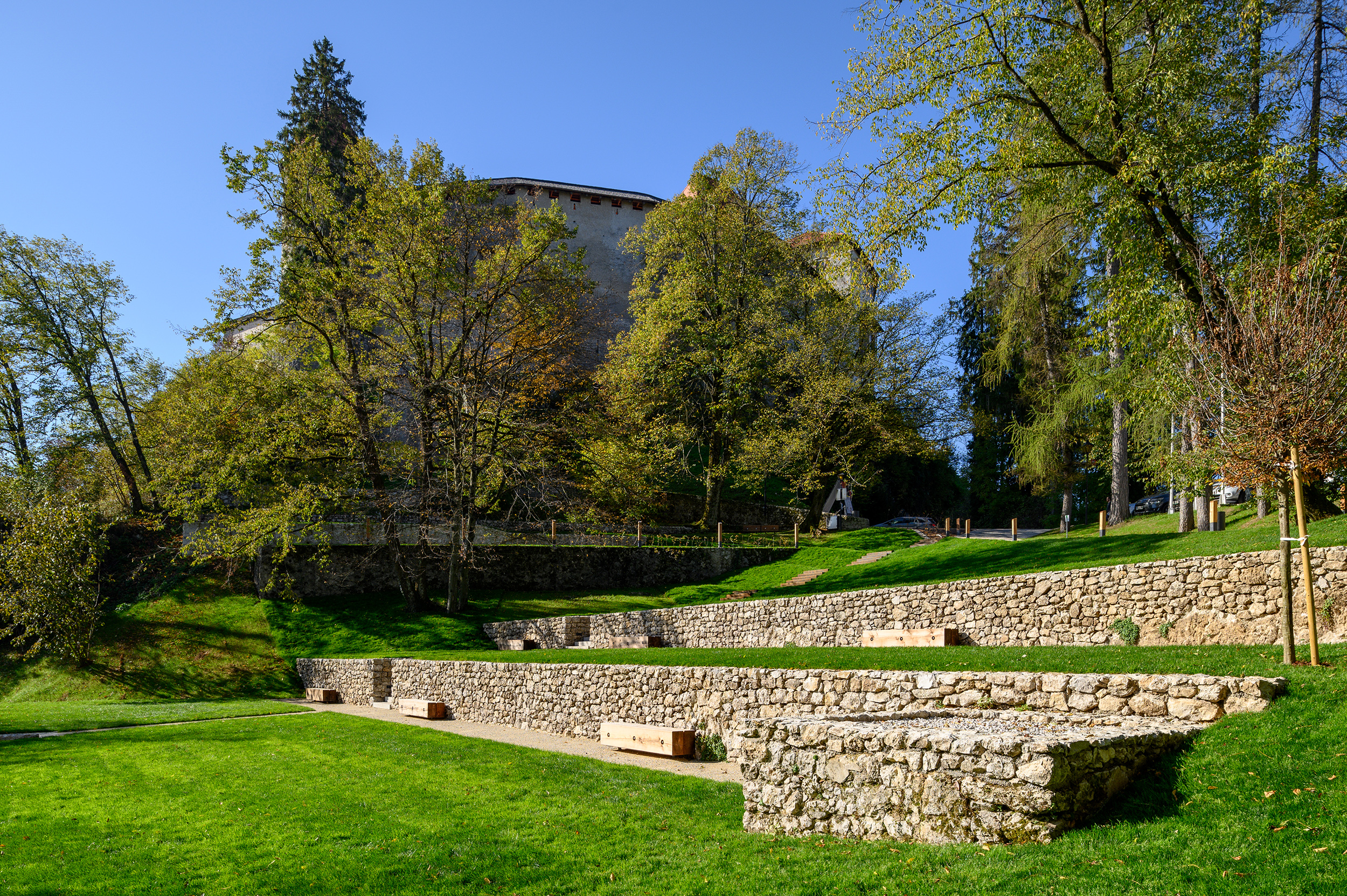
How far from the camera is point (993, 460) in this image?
140 ft

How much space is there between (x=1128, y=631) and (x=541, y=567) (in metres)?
20.2

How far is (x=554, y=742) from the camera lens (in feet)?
44.6

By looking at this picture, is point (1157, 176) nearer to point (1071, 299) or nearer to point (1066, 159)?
point (1066, 159)

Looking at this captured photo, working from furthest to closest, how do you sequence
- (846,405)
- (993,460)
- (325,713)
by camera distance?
(993,460)
(846,405)
(325,713)

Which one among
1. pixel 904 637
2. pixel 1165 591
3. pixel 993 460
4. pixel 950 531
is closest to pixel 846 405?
pixel 950 531

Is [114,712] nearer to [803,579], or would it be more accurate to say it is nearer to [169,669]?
[169,669]

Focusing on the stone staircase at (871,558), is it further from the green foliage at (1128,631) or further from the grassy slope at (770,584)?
the green foliage at (1128,631)

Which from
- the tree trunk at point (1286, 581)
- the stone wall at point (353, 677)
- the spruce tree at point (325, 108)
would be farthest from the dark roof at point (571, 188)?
the tree trunk at point (1286, 581)

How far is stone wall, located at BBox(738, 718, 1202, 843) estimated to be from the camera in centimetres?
568

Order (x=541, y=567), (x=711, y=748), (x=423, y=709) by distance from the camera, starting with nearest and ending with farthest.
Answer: (x=711, y=748) → (x=423, y=709) → (x=541, y=567)

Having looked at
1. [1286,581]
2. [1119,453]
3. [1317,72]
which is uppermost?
[1317,72]

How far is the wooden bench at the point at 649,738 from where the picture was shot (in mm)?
11367

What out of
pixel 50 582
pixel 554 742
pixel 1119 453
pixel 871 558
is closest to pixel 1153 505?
pixel 1119 453

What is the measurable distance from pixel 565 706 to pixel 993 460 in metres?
34.3
